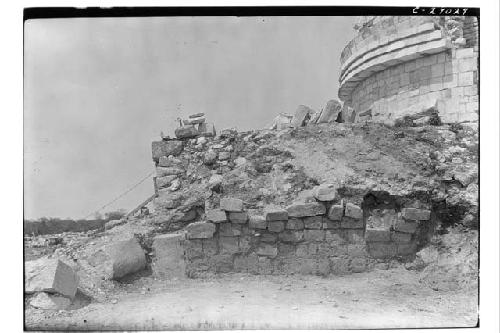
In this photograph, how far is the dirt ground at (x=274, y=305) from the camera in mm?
5441

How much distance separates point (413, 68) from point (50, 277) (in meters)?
7.94

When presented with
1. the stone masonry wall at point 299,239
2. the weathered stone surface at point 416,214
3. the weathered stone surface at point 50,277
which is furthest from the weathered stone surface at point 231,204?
the weathered stone surface at point 416,214

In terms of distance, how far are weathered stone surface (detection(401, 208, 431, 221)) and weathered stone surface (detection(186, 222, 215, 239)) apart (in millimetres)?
3066

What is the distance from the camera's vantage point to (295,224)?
7234 millimetres

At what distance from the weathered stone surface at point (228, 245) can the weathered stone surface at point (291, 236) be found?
0.72 m

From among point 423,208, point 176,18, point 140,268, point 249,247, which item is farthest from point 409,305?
point 176,18

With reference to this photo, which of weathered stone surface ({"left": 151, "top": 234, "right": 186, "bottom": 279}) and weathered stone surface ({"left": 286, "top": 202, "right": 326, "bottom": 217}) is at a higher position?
weathered stone surface ({"left": 286, "top": 202, "right": 326, "bottom": 217})

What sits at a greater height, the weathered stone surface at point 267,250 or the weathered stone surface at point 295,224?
the weathered stone surface at point 295,224

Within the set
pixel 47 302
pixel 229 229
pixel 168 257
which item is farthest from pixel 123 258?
pixel 229 229

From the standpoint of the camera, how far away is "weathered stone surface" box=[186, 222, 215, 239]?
23.8 feet

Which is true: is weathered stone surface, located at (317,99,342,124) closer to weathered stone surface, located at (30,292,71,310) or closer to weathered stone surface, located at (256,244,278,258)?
weathered stone surface, located at (256,244,278,258)

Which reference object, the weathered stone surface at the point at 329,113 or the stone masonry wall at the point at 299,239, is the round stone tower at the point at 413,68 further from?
the stone masonry wall at the point at 299,239

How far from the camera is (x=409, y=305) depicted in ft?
19.5

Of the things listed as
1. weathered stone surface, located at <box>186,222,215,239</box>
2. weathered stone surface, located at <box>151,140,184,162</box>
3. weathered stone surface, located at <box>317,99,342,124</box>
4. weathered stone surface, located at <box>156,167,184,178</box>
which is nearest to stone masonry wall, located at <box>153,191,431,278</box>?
weathered stone surface, located at <box>186,222,215,239</box>
